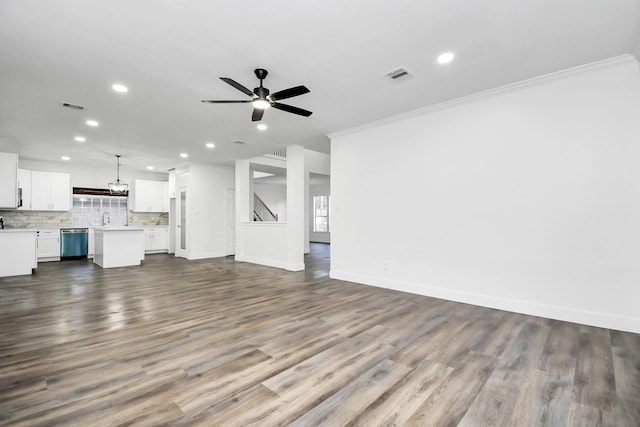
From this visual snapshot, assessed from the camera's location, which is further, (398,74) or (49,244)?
(49,244)

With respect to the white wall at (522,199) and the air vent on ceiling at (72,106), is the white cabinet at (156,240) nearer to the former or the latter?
the air vent on ceiling at (72,106)

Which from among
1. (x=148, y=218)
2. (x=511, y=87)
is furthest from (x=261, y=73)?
(x=148, y=218)

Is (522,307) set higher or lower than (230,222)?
lower

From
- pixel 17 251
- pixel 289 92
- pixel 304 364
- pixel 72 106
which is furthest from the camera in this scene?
pixel 17 251

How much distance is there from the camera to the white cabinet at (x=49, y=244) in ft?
25.3

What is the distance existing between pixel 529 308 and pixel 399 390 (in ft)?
8.10

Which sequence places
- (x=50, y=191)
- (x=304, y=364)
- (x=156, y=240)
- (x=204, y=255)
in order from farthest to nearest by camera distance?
(x=156, y=240)
(x=204, y=255)
(x=50, y=191)
(x=304, y=364)

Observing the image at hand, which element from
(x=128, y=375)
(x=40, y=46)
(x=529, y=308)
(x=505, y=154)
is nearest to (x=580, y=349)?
(x=529, y=308)

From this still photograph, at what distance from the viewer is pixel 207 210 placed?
8.65 metres

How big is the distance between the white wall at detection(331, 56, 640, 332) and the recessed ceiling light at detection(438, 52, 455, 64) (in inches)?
44.4

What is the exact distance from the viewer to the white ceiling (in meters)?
2.31

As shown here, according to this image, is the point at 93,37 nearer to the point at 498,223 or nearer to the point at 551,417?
the point at 551,417

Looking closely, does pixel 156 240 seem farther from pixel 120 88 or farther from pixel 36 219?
pixel 120 88

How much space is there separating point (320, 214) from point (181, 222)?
19.6ft
